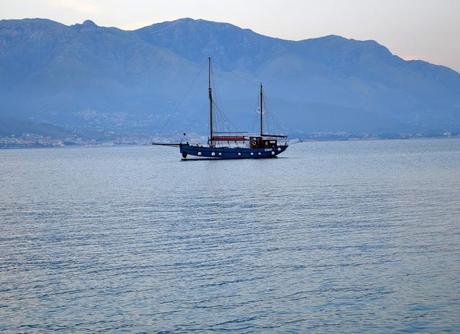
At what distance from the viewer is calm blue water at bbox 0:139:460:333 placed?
28.8m

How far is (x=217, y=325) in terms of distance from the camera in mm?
28000

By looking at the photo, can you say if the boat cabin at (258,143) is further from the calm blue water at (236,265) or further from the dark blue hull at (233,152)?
the calm blue water at (236,265)

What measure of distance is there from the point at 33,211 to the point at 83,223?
11.8 m

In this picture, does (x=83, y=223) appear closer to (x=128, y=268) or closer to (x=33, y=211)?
(x=33, y=211)

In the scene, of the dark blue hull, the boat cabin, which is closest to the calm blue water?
the dark blue hull

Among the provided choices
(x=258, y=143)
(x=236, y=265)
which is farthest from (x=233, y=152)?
(x=236, y=265)

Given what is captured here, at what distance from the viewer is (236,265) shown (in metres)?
37.2

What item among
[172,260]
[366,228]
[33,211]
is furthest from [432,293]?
[33,211]

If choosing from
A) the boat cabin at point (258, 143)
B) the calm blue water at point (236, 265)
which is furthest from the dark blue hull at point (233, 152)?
the calm blue water at point (236, 265)

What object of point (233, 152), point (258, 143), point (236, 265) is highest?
point (258, 143)

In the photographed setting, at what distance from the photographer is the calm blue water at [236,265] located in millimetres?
28828

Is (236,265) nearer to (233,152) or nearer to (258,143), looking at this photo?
(233,152)

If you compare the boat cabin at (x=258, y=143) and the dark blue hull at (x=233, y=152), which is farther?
the boat cabin at (x=258, y=143)

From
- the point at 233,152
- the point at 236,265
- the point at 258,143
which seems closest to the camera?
the point at 236,265
